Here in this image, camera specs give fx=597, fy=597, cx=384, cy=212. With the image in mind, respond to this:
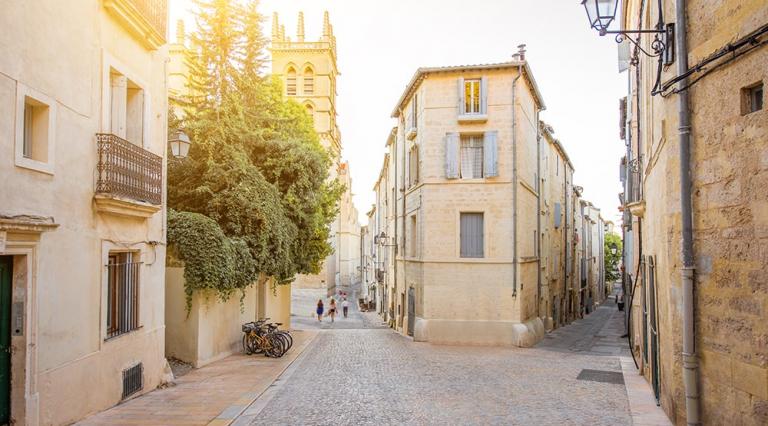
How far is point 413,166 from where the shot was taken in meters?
25.2

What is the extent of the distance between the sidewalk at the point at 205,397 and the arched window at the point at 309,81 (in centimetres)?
5065

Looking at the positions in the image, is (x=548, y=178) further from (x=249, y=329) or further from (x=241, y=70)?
(x=249, y=329)

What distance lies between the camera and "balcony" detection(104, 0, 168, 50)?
9.73 metres

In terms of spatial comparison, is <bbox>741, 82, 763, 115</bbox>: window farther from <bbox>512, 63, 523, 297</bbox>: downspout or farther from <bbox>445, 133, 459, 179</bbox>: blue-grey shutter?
<bbox>445, 133, 459, 179</bbox>: blue-grey shutter

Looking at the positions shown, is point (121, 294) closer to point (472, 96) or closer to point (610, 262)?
point (472, 96)

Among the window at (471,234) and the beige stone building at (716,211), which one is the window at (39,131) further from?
the window at (471,234)

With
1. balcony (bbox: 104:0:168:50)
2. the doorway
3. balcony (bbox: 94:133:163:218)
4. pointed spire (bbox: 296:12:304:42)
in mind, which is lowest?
the doorway

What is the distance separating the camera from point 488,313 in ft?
71.4

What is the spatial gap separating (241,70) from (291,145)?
464cm

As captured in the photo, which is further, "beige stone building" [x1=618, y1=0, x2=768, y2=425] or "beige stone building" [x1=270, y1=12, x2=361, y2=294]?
"beige stone building" [x1=270, y1=12, x2=361, y2=294]

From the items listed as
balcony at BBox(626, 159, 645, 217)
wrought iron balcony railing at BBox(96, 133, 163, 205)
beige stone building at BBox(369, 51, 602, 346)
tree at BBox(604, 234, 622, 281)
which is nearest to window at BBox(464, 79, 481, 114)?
beige stone building at BBox(369, 51, 602, 346)

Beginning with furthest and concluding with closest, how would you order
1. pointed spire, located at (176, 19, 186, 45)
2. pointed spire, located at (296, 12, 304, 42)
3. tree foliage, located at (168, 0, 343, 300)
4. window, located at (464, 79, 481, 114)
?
pointed spire, located at (296, 12, 304, 42)
pointed spire, located at (176, 19, 186, 45)
window, located at (464, 79, 481, 114)
tree foliage, located at (168, 0, 343, 300)

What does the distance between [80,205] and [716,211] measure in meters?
8.46

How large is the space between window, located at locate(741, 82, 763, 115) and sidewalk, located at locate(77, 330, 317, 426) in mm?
8061
